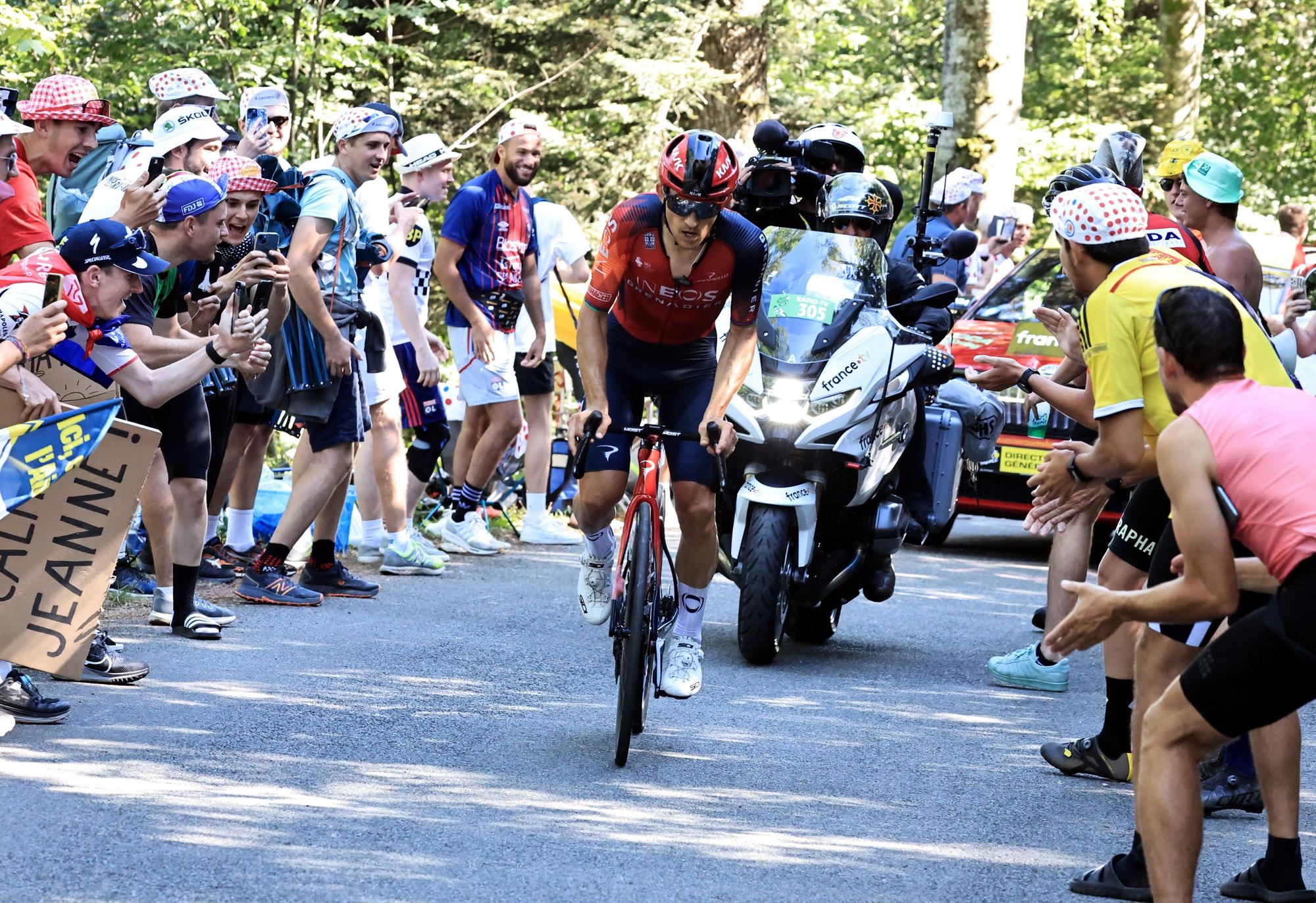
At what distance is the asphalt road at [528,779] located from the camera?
15.0 feet

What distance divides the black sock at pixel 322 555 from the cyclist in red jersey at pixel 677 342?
2.86m

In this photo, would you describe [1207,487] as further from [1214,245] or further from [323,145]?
[323,145]

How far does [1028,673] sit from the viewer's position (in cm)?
778

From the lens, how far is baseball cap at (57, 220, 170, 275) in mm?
6285

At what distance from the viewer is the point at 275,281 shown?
25.0ft

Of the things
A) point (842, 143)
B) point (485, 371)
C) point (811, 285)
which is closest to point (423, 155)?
point (485, 371)

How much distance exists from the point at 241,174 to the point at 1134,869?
5.39 metres

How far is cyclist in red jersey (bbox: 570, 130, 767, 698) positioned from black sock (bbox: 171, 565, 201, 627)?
208cm

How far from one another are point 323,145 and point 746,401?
9762 millimetres

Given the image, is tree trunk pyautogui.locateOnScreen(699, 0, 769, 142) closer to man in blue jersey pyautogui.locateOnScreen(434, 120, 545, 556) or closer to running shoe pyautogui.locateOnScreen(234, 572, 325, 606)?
man in blue jersey pyautogui.locateOnScreen(434, 120, 545, 556)

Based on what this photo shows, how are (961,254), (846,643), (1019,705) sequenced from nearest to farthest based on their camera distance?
(1019,705) → (961,254) → (846,643)

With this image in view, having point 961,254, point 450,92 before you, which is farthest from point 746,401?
point 450,92

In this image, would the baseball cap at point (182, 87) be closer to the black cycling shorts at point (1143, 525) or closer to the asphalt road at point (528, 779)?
the asphalt road at point (528, 779)

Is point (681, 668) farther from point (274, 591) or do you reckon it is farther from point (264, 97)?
point (264, 97)
